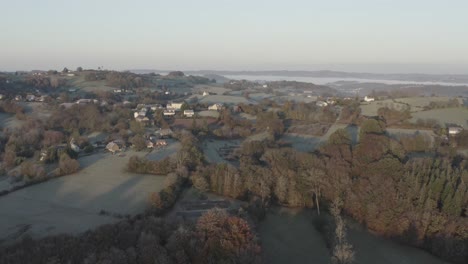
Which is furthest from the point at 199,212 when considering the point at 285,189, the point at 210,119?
the point at 210,119

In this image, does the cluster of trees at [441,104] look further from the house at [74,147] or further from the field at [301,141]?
the house at [74,147]

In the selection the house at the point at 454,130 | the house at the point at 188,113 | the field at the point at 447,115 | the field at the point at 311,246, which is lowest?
the field at the point at 311,246

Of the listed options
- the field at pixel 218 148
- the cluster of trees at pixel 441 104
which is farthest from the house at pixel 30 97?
the cluster of trees at pixel 441 104

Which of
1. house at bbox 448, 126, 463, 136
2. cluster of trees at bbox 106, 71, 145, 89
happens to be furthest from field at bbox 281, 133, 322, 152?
cluster of trees at bbox 106, 71, 145, 89

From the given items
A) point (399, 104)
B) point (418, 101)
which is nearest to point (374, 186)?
point (399, 104)

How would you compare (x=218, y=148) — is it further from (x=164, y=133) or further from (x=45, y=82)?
(x=45, y=82)

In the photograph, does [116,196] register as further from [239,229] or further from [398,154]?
[398,154]
